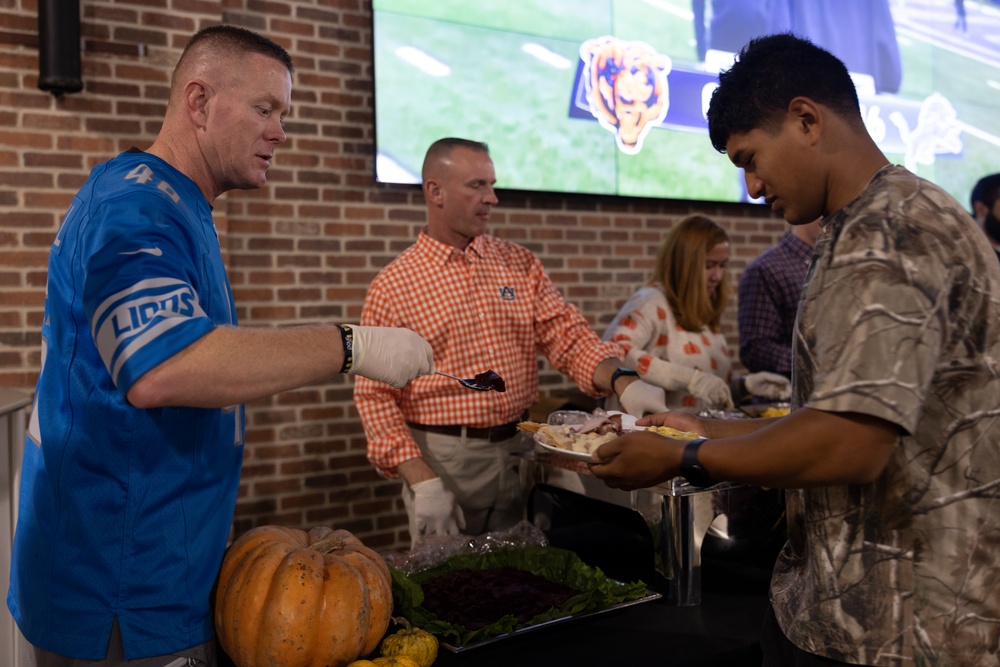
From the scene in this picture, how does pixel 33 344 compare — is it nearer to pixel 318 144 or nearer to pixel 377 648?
pixel 318 144

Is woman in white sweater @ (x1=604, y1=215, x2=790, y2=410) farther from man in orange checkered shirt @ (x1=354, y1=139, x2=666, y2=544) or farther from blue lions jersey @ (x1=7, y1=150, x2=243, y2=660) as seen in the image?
blue lions jersey @ (x1=7, y1=150, x2=243, y2=660)

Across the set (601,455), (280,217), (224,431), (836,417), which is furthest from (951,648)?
(280,217)

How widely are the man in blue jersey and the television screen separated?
2.61 metres

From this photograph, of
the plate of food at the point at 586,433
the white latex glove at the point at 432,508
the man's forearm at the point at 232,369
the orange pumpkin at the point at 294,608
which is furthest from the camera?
the white latex glove at the point at 432,508

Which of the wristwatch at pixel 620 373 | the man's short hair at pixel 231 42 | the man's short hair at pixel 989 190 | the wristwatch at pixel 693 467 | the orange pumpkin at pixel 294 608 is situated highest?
the man's short hair at pixel 231 42

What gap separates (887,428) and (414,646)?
96 cm

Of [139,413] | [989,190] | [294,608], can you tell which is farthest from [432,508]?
[989,190]

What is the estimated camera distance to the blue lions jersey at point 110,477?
1.46 meters

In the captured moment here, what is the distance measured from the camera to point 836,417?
1223 millimetres

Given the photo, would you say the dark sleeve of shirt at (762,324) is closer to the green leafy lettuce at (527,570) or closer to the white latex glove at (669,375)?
the white latex glove at (669,375)

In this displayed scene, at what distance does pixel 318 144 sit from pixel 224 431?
261 cm

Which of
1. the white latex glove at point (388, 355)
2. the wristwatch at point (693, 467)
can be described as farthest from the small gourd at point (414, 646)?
the wristwatch at point (693, 467)

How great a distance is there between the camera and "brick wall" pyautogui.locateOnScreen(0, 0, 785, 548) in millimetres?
3352

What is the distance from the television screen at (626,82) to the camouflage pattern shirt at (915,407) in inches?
122
